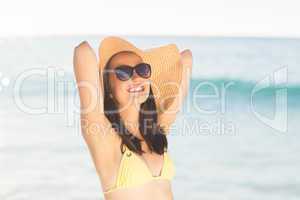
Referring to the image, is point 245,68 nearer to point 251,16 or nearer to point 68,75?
point 251,16

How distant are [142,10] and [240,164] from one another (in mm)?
718

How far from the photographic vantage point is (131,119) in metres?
2.05

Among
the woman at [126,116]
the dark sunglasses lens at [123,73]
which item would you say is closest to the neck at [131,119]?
the woman at [126,116]

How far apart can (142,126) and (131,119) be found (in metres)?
0.05

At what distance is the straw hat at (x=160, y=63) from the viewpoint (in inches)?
80.4

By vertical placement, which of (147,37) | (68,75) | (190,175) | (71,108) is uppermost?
(147,37)

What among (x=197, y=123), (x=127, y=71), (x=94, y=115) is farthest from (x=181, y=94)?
(x=94, y=115)

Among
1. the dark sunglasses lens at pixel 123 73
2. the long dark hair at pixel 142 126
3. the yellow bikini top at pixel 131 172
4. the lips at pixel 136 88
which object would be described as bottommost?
the yellow bikini top at pixel 131 172

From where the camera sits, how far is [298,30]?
7.02 ft

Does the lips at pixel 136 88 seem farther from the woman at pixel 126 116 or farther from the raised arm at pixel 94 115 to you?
the raised arm at pixel 94 115

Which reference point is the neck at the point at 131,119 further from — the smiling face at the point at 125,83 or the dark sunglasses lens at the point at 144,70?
the dark sunglasses lens at the point at 144,70

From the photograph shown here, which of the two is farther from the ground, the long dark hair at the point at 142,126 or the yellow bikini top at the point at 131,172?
the long dark hair at the point at 142,126

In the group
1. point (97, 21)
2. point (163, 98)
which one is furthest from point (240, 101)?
point (97, 21)

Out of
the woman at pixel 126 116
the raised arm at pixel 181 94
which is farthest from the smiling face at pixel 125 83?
the raised arm at pixel 181 94
